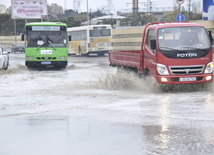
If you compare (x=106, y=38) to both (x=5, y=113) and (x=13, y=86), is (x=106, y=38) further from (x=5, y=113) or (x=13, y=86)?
(x=5, y=113)

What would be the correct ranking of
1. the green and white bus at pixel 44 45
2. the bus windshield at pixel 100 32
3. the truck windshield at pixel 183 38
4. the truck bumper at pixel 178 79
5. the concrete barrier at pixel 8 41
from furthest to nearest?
the concrete barrier at pixel 8 41
the bus windshield at pixel 100 32
the green and white bus at pixel 44 45
the truck windshield at pixel 183 38
the truck bumper at pixel 178 79

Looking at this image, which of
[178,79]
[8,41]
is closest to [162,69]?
[178,79]

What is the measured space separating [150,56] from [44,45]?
14.3m

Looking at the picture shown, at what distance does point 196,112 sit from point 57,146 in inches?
156

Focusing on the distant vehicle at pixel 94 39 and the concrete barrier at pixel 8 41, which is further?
the concrete barrier at pixel 8 41

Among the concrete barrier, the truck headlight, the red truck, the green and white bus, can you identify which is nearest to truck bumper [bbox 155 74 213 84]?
the red truck

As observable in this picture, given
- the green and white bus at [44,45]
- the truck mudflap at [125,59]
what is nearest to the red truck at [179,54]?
the truck mudflap at [125,59]

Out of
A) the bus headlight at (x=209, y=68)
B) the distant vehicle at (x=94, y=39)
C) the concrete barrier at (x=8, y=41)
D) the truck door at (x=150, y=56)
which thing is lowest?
the concrete barrier at (x=8, y=41)

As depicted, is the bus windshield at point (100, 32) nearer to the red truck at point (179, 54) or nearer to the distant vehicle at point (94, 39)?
the distant vehicle at point (94, 39)

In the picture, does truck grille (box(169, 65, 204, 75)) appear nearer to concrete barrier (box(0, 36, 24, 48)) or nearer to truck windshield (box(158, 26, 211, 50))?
truck windshield (box(158, 26, 211, 50))

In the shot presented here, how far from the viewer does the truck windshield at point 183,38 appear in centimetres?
1403

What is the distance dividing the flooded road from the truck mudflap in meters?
0.85

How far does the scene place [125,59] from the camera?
1669 centimetres

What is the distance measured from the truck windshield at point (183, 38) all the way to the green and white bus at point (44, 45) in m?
14.3
